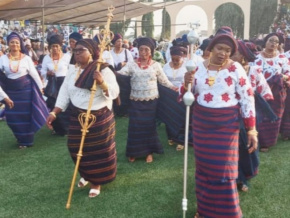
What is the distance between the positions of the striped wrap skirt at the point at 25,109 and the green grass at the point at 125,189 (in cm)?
41

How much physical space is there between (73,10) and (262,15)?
106 feet

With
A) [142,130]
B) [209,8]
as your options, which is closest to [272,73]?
[142,130]

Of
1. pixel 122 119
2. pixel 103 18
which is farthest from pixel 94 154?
pixel 103 18

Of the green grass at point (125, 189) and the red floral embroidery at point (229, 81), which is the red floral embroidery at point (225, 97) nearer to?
the red floral embroidery at point (229, 81)

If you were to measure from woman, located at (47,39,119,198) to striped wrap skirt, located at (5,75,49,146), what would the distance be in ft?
7.62

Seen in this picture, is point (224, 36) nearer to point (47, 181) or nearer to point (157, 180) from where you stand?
point (157, 180)

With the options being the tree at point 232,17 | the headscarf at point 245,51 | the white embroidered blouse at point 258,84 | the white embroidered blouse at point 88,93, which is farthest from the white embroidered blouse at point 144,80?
the tree at point 232,17

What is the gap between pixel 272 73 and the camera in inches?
233

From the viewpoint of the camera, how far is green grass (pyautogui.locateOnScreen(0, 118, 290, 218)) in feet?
13.0

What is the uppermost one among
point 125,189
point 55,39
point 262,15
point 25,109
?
point 262,15

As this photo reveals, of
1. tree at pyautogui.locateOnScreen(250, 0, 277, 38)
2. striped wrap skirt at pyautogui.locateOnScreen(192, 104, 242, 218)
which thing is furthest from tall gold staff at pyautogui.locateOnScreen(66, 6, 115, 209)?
tree at pyautogui.locateOnScreen(250, 0, 277, 38)

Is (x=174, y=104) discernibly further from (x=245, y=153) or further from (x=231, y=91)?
(x=231, y=91)

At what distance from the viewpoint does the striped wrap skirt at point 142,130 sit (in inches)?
212

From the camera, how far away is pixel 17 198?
4379 millimetres
